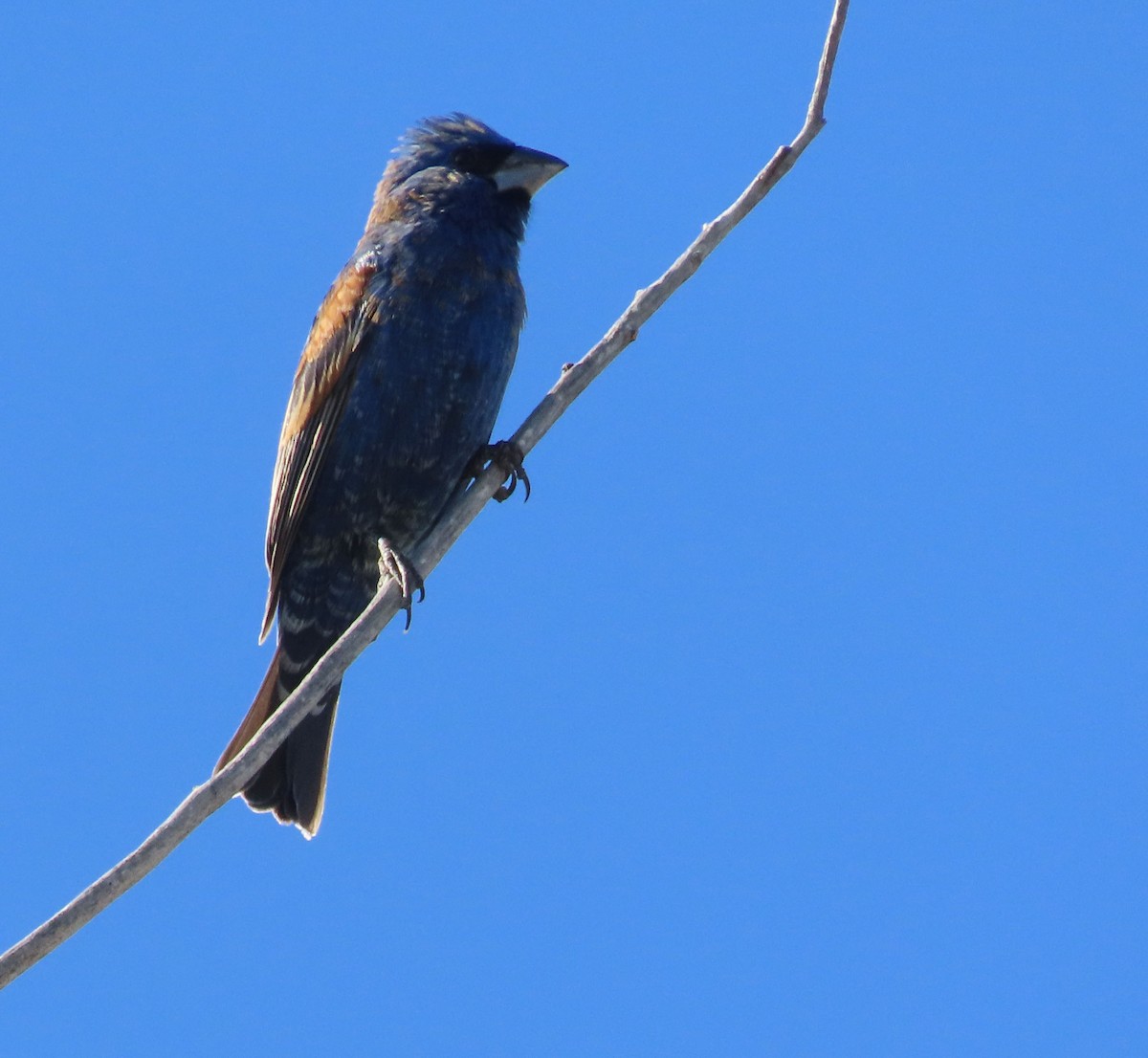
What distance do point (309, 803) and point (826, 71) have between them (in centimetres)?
333

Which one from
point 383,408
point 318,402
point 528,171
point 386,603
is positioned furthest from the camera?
point 528,171

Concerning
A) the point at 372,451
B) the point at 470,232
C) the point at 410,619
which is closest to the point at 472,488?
the point at 410,619

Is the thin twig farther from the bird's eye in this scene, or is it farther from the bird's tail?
the bird's eye

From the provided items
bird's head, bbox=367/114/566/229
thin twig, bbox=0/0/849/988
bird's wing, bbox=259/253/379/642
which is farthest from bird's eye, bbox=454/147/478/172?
thin twig, bbox=0/0/849/988

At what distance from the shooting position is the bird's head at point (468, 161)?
622 cm

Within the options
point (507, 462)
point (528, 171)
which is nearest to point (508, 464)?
point (507, 462)

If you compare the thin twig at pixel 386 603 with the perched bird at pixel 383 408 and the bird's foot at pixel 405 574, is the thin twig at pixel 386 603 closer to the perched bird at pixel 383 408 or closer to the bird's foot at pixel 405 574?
the bird's foot at pixel 405 574

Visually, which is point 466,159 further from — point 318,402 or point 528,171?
point 318,402

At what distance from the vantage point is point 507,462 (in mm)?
5316

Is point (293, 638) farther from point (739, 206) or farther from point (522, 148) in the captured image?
point (739, 206)

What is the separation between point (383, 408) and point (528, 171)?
1.16 m

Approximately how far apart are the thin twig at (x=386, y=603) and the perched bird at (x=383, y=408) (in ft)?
2.60

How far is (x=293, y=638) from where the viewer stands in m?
6.12

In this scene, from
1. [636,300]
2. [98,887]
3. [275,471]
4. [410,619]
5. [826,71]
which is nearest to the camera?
[98,887]
